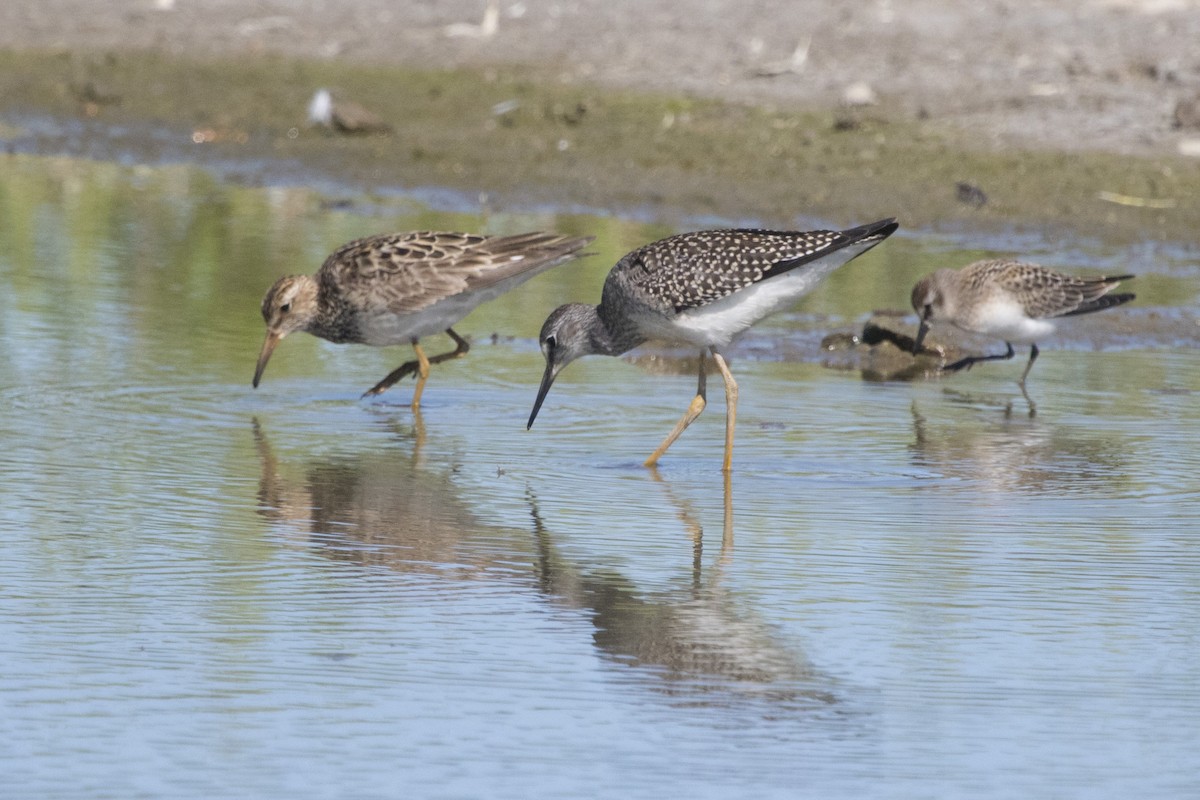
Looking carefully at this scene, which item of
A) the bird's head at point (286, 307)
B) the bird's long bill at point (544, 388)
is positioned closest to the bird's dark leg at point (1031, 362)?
the bird's long bill at point (544, 388)

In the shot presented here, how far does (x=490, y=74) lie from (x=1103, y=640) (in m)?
13.7

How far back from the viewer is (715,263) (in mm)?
9008

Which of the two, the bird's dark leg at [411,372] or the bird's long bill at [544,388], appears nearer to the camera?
the bird's long bill at [544,388]

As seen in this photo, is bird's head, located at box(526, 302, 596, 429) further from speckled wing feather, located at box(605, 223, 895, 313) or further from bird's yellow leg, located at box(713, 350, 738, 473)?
bird's yellow leg, located at box(713, 350, 738, 473)

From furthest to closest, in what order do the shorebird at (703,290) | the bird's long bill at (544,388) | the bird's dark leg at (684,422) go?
the bird's long bill at (544,388), the shorebird at (703,290), the bird's dark leg at (684,422)

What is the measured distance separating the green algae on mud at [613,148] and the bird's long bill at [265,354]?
5267 mm

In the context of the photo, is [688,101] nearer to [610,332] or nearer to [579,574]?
[610,332]

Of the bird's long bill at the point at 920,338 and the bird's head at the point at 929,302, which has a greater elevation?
the bird's head at the point at 929,302

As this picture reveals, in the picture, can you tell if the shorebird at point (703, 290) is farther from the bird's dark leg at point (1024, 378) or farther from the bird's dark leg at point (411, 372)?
the bird's dark leg at point (1024, 378)

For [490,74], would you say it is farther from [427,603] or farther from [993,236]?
[427,603]

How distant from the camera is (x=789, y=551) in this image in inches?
279

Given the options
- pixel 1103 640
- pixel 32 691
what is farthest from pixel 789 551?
pixel 32 691

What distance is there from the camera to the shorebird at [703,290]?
8875 millimetres

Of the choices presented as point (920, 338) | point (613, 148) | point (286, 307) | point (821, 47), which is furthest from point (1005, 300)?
point (821, 47)
